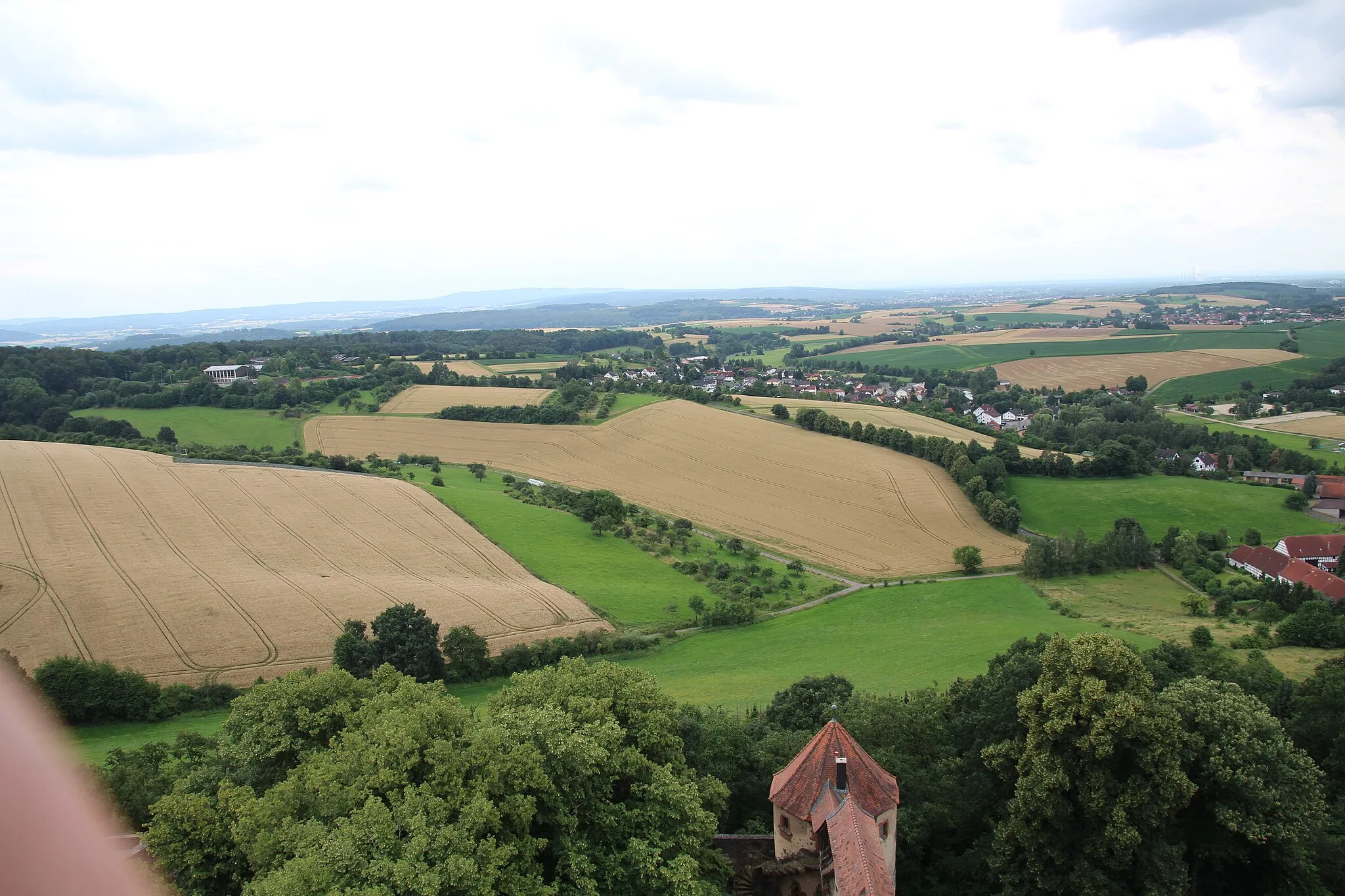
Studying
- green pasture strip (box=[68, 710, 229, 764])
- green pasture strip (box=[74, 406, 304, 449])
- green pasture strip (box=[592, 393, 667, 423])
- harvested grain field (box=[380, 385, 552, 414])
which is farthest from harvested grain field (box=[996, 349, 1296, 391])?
green pasture strip (box=[68, 710, 229, 764])

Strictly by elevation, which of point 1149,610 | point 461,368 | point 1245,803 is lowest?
point 1149,610

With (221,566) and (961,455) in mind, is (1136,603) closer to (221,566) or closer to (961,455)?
(961,455)

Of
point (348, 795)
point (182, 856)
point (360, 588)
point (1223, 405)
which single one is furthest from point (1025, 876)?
point (1223, 405)

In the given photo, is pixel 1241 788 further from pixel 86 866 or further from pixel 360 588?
pixel 360 588

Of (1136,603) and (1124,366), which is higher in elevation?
(1124,366)

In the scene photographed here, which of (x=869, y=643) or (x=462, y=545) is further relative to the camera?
(x=462, y=545)

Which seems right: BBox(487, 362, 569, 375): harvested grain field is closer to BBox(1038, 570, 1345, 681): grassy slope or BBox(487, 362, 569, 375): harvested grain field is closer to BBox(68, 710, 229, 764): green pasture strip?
BBox(1038, 570, 1345, 681): grassy slope

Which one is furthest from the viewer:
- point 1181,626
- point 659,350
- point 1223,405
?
point 659,350

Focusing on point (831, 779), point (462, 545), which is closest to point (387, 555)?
point (462, 545)
